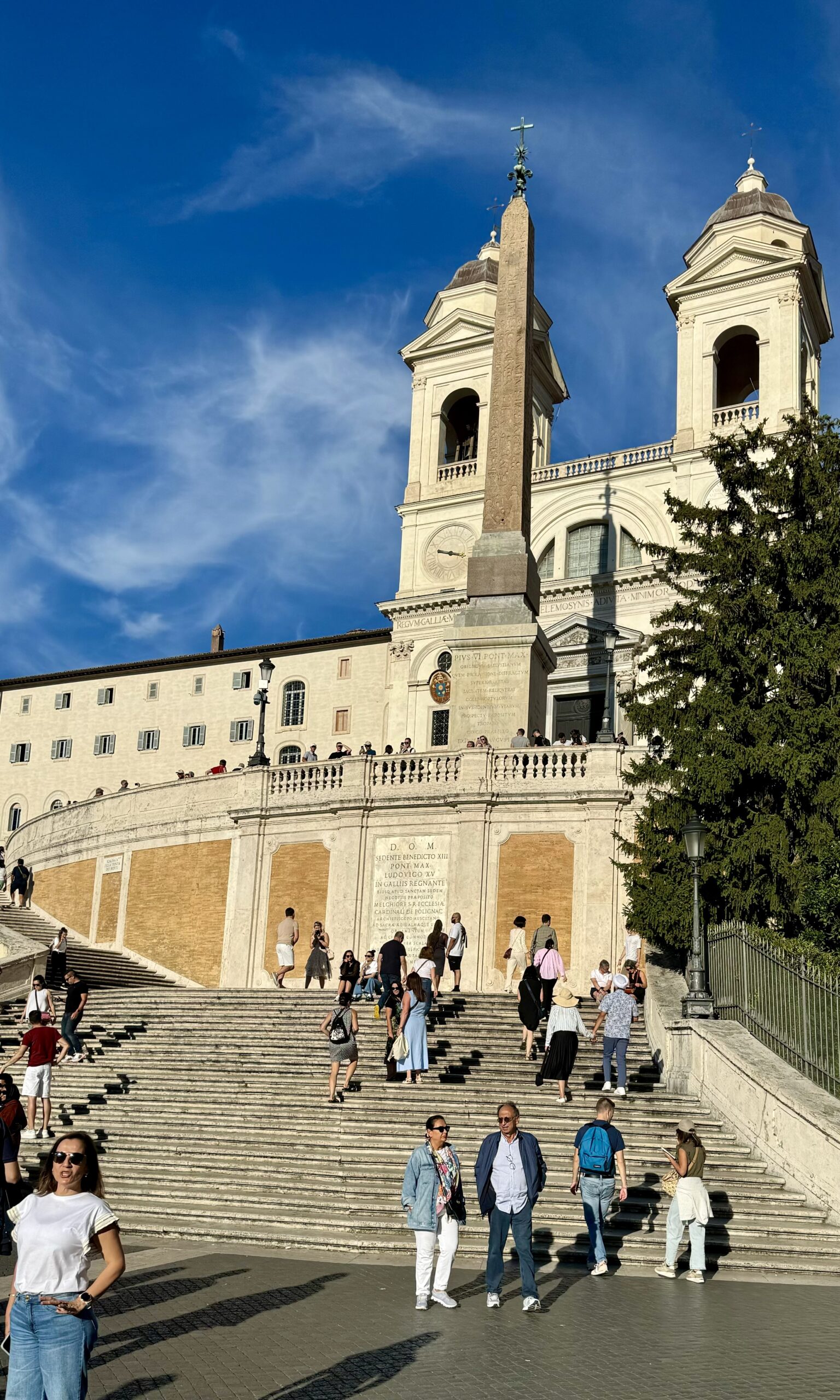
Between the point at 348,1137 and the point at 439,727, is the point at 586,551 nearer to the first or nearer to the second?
the point at 439,727

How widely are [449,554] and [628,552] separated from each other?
6.12 metres

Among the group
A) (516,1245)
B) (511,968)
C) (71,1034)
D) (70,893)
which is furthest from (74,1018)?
(70,893)

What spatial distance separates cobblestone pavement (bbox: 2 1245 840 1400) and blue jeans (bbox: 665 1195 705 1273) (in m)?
0.24

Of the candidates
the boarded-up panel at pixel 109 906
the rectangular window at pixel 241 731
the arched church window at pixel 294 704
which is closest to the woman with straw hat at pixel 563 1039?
the boarded-up panel at pixel 109 906

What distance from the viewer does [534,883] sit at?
2688 cm

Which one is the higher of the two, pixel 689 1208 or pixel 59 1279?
pixel 59 1279

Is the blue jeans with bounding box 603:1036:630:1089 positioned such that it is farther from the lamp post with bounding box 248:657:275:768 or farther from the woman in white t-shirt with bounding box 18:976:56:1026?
the lamp post with bounding box 248:657:275:768

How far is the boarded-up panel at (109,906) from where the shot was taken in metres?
33.1

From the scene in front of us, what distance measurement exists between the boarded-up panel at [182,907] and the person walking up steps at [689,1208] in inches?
739

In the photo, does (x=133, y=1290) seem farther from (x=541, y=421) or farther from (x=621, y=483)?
(x=541, y=421)

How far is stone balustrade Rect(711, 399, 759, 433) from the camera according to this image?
42156 mm

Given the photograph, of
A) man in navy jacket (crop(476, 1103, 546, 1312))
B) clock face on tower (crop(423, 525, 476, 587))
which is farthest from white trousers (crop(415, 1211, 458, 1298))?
clock face on tower (crop(423, 525, 476, 587))

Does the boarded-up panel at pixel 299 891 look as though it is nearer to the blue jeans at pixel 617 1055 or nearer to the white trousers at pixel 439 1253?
the blue jeans at pixel 617 1055

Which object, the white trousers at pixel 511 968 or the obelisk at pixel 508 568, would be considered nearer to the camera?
the white trousers at pixel 511 968
